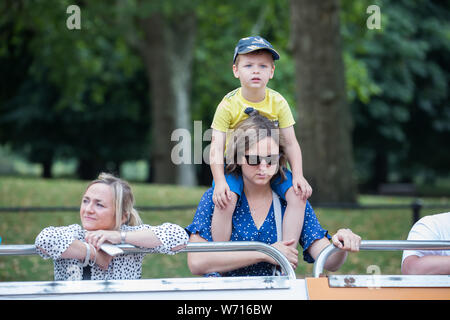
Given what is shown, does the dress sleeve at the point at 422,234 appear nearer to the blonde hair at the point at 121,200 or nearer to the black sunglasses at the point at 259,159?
the black sunglasses at the point at 259,159

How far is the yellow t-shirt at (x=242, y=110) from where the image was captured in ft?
10.9

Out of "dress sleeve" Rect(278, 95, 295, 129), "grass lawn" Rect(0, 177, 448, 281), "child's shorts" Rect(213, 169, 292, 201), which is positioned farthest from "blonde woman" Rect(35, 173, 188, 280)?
"grass lawn" Rect(0, 177, 448, 281)

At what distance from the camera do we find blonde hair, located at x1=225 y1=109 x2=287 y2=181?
316cm

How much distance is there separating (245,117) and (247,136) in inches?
8.1

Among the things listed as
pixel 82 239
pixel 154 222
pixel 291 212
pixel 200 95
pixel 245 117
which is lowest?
pixel 154 222

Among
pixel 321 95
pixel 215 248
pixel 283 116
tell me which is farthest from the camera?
pixel 321 95

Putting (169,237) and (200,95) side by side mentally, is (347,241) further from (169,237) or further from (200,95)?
(200,95)

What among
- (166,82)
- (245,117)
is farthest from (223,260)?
(166,82)

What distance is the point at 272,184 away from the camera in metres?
3.29

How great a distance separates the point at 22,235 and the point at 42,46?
11.5 meters

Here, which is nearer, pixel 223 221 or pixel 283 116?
pixel 223 221

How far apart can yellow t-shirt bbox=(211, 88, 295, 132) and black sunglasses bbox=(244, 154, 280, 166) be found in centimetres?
25

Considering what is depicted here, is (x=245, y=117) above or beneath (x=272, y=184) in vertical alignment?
above

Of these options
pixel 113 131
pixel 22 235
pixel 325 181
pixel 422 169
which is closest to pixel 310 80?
pixel 325 181
